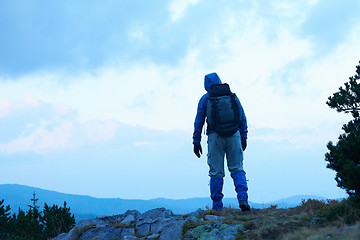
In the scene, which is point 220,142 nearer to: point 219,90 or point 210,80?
point 219,90

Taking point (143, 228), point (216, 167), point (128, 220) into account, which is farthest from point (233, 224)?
Answer: point (128, 220)

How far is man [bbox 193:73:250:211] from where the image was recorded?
9.91 m

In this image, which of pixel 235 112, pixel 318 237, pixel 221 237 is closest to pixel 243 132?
pixel 235 112

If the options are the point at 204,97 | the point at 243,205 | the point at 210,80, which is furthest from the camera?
the point at 210,80

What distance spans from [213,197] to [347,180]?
406 centimetres

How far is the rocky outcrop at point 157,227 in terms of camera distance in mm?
8086

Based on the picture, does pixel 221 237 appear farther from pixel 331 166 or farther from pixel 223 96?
pixel 223 96

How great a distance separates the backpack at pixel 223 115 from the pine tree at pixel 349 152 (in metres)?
2.55

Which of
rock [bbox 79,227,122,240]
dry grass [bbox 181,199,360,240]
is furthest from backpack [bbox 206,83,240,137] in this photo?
rock [bbox 79,227,122,240]

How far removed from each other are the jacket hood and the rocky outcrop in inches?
143

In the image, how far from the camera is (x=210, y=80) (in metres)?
10.6

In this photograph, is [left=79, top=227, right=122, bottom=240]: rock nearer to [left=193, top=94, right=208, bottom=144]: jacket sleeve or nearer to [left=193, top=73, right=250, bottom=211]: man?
[left=193, top=73, right=250, bottom=211]: man

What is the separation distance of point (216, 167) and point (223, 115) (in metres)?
1.50

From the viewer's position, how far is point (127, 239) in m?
8.77
